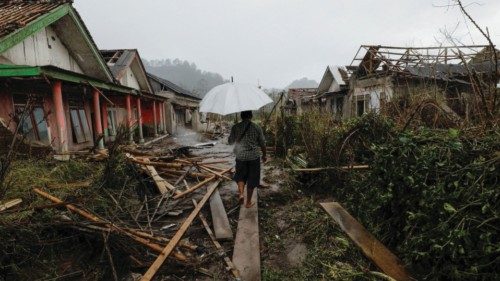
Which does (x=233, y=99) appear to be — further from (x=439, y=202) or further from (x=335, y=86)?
(x=335, y=86)

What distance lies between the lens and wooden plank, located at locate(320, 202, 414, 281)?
2.93 m

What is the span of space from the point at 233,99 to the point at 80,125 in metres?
9.45

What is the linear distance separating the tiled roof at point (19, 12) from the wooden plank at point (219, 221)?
6835mm

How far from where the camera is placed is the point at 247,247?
393cm

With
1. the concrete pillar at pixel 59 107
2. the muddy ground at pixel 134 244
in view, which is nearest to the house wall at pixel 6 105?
the concrete pillar at pixel 59 107

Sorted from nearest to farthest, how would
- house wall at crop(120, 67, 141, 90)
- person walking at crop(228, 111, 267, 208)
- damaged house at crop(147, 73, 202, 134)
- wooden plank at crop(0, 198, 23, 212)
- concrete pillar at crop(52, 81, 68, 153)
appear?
wooden plank at crop(0, 198, 23, 212)
person walking at crop(228, 111, 267, 208)
concrete pillar at crop(52, 81, 68, 153)
house wall at crop(120, 67, 141, 90)
damaged house at crop(147, 73, 202, 134)

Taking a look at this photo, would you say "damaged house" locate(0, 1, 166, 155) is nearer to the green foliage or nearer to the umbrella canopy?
the umbrella canopy

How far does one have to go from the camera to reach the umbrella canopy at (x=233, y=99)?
4.90 metres

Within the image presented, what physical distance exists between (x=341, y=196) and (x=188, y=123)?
96.8ft

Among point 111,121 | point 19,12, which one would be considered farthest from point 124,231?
point 111,121

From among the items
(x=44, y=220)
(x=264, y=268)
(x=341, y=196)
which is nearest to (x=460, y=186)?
(x=264, y=268)

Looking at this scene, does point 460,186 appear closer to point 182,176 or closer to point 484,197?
point 484,197

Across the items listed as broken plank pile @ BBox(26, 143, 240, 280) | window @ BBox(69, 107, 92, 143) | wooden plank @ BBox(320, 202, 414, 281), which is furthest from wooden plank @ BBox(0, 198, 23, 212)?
window @ BBox(69, 107, 92, 143)

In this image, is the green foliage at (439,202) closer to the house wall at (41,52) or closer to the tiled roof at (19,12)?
the tiled roof at (19,12)
